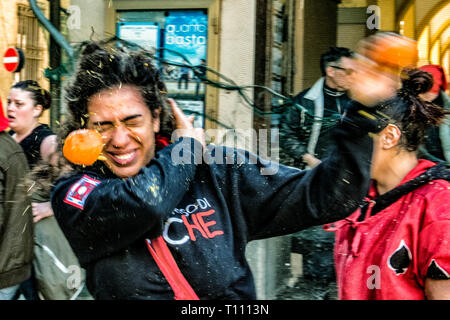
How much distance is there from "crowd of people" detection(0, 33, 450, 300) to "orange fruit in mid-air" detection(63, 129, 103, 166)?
36 millimetres

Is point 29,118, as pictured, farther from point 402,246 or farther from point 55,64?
point 402,246

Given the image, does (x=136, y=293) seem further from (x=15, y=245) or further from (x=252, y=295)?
(x=15, y=245)

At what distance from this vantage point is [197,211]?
1.61 metres

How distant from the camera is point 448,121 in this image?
244cm

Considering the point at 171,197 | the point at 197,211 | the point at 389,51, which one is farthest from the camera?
the point at 197,211

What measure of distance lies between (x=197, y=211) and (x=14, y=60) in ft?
6.00

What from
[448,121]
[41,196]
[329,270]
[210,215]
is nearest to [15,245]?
[41,196]

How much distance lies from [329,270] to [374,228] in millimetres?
1275

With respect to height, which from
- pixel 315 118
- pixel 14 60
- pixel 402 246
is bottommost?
pixel 402 246

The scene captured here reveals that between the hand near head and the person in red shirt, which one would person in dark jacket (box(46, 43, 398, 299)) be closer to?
the hand near head

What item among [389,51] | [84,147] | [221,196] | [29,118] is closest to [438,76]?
[389,51]

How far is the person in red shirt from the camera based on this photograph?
1649 mm

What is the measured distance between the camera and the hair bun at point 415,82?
1.98 metres
